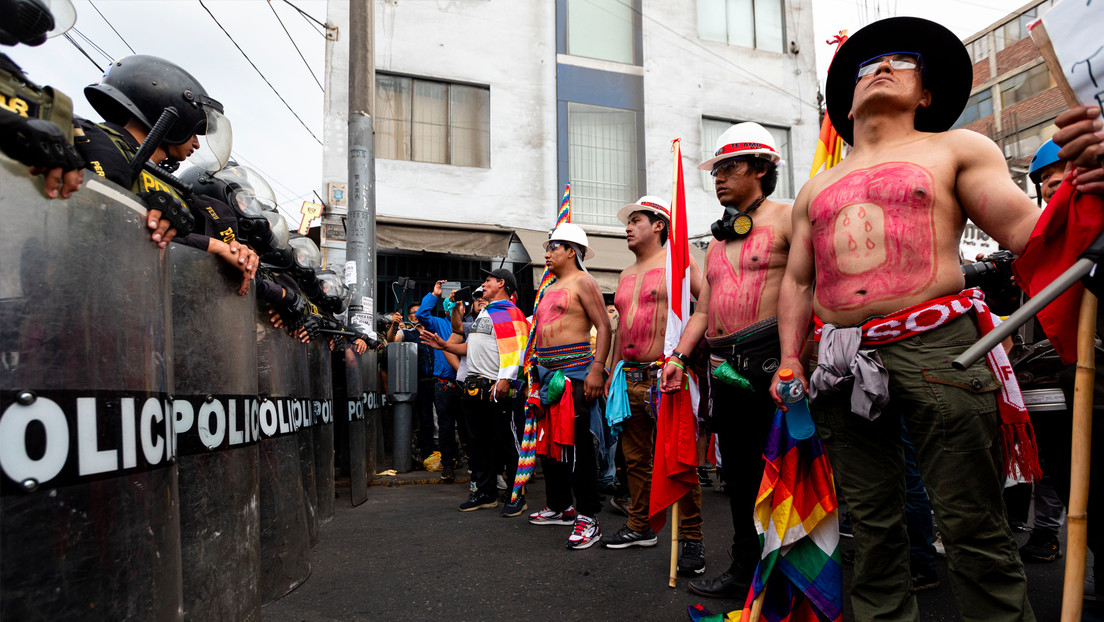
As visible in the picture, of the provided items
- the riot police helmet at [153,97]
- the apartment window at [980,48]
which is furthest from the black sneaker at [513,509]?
the apartment window at [980,48]

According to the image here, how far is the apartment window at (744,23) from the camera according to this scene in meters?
15.0

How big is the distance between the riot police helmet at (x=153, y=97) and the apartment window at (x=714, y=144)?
39.2 feet

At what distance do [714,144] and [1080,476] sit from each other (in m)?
14.0

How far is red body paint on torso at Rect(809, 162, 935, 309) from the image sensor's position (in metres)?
2.18

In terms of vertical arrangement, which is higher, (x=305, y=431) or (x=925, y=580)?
(x=305, y=431)

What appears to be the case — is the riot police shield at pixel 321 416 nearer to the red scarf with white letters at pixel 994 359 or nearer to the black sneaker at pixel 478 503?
the black sneaker at pixel 478 503

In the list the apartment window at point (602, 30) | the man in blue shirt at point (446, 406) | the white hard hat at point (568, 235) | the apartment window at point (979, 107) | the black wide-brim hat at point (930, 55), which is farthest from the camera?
the apartment window at point (979, 107)

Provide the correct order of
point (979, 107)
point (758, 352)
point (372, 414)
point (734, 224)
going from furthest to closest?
point (979, 107) < point (372, 414) < point (734, 224) < point (758, 352)

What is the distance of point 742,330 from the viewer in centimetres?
318

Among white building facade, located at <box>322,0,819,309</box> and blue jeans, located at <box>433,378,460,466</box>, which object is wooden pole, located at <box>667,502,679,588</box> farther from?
white building facade, located at <box>322,0,819,309</box>

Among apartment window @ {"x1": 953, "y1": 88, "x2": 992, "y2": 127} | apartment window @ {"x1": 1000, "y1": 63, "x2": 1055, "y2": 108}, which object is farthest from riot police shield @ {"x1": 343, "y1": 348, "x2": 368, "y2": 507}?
apartment window @ {"x1": 1000, "y1": 63, "x2": 1055, "y2": 108}

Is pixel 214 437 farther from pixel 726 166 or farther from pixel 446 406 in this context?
pixel 446 406

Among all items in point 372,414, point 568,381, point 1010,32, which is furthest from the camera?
point 1010,32

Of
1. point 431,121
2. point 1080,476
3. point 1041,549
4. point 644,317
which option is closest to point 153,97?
point 644,317
